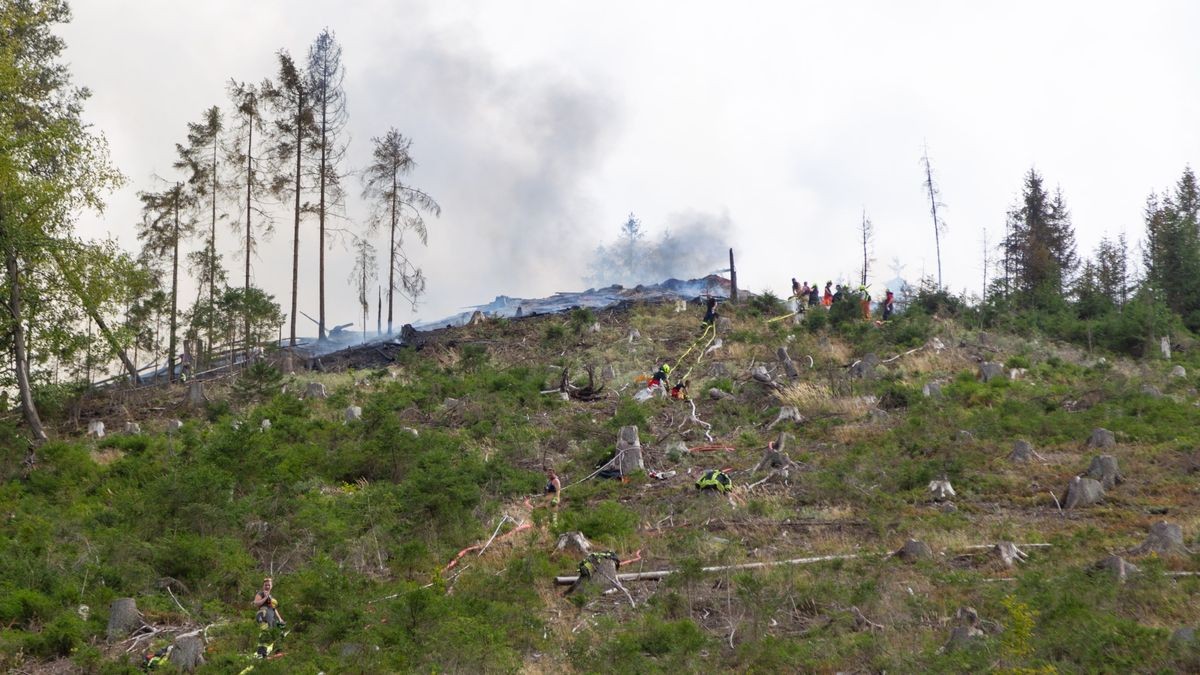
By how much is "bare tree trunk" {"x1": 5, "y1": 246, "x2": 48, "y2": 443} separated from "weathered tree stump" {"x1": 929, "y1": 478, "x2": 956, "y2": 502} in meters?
16.0

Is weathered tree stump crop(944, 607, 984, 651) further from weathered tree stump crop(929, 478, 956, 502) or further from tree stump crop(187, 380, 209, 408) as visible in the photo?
tree stump crop(187, 380, 209, 408)

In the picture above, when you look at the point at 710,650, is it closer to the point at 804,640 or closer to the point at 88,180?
the point at 804,640

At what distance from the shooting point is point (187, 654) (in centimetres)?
1064

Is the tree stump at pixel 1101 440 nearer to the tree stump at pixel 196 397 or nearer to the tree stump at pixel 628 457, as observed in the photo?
the tree stump at pixel 628 457

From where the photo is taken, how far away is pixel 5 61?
66.8 feet

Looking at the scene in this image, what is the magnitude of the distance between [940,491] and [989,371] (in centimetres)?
740

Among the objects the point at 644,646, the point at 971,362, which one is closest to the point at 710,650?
the point at 644,646

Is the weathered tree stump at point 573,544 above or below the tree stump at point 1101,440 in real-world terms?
below

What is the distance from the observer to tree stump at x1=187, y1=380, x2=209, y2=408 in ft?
76.9

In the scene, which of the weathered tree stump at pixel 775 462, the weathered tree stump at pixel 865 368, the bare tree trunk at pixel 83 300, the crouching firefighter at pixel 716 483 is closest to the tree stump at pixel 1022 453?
the weathered tree stump at pixel 775 462

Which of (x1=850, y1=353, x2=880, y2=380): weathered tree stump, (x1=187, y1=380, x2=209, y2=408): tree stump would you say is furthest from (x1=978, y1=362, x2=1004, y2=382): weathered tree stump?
(x1=187, y1=380, x2=209, y2=408): tree stump

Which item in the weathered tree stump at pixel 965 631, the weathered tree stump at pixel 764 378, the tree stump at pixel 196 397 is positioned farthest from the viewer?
the tree stump at pixel 196 397

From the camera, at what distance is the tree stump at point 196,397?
2345cm

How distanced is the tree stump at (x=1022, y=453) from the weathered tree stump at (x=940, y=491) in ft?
5.50
